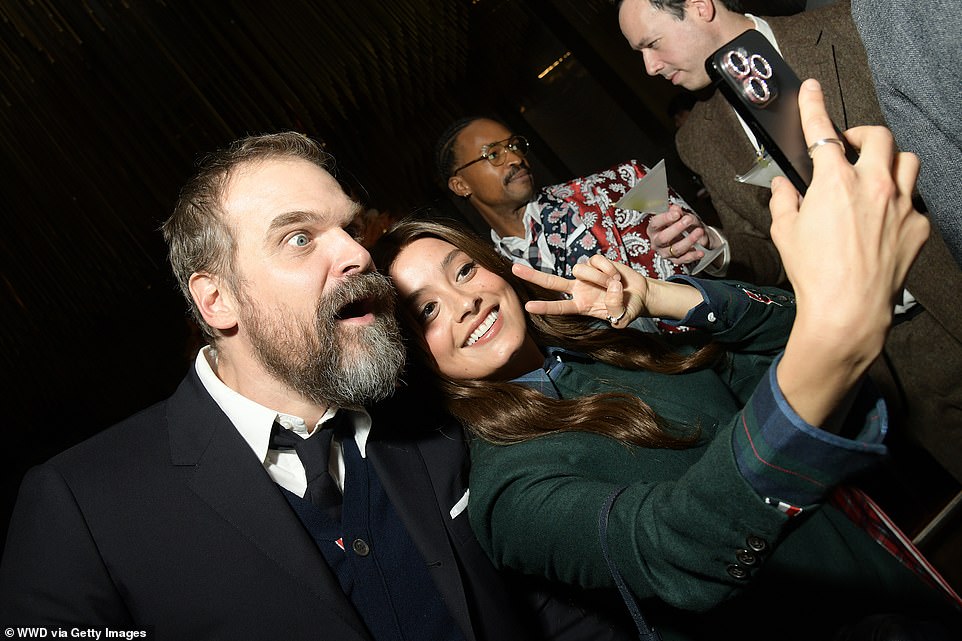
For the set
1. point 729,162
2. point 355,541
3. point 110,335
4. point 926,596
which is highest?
point 110,335

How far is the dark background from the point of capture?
7.03ft

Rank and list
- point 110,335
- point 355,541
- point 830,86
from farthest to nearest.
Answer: point 110,335
point 830,86
point 355,541

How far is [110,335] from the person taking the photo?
98.1 inches

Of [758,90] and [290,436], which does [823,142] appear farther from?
[290,436]

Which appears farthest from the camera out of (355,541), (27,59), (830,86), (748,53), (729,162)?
(729,162)

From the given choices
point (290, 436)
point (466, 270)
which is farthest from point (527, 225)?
point (290, 436)

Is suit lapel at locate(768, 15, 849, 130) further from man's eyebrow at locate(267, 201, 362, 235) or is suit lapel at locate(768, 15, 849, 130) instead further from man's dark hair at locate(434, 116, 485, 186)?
man's eyebrow at locate(267, 201, 362, 235)

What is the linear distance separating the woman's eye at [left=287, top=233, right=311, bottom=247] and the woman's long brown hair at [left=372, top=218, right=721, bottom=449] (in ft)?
1.09

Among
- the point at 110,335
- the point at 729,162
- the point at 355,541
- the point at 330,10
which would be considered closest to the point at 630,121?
the point at 729,162

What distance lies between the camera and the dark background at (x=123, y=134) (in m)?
2.14

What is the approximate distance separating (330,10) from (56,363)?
6.18ft

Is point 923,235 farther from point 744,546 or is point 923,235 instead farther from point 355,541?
point 355,541

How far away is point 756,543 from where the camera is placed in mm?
857

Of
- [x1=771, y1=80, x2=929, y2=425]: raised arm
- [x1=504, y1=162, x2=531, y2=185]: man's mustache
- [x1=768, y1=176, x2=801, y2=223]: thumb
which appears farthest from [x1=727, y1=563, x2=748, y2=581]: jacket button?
[x1=504, y1=162, x2=531, y2=185]: man's mustache
